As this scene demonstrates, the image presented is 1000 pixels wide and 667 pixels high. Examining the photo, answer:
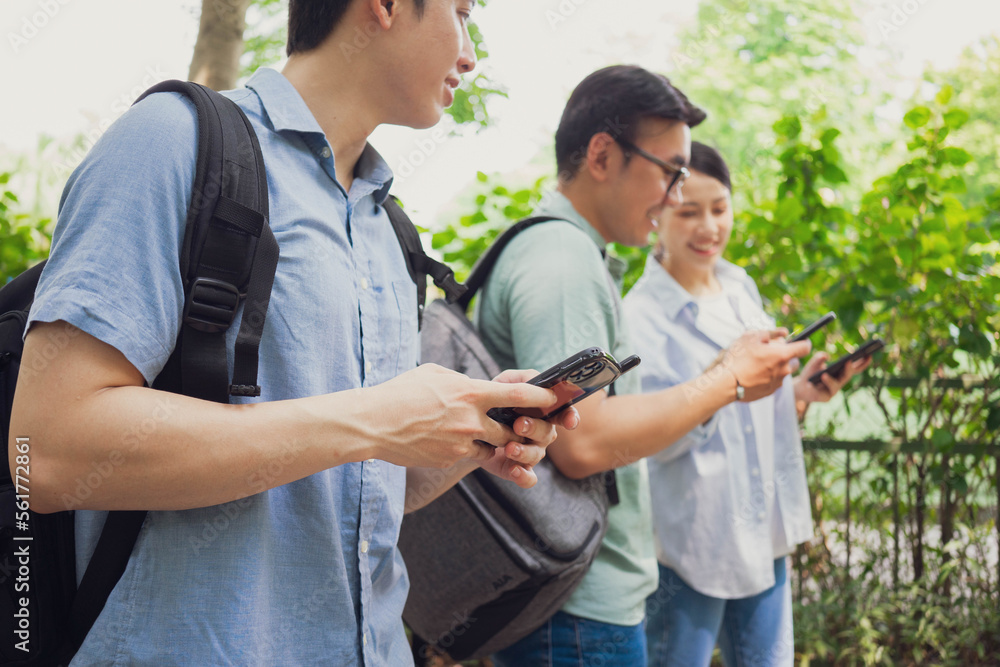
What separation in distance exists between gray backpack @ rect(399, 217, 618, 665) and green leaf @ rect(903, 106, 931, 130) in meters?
2.21

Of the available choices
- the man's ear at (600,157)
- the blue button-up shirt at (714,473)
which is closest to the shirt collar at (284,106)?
the man's ear at (600,157)

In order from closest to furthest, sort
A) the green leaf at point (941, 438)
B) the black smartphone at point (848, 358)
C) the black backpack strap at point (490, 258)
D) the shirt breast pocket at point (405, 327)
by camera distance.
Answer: the shirt breast pocket at point (405, 327)
the black backpack strap at point (490, 258)
the black smartphone at point (848, 358)
the green leaf at point (941, 438)

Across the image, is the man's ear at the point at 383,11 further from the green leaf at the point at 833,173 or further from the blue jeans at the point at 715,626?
the green leaf at the point at 833,173

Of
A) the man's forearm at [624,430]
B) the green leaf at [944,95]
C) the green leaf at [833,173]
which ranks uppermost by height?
the green leaf at [944,95]

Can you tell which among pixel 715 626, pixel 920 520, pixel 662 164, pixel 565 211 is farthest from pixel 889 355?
pixel 565 211

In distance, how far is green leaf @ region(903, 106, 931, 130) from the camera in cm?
295

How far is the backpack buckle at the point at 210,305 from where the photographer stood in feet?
2.79

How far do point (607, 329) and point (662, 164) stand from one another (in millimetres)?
622

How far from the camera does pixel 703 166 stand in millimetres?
2703

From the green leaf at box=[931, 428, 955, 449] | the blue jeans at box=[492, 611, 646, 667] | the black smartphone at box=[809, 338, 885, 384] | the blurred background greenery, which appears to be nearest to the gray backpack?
the blue jeans at box=[492, 611, 646, 667]

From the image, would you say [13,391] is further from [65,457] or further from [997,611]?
[997,611]

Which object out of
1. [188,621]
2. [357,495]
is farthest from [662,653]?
[188,621]

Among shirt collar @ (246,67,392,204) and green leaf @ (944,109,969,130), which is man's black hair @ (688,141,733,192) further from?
shirt collar @ (246,67,392,204)

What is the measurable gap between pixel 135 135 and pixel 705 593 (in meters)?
1.99
